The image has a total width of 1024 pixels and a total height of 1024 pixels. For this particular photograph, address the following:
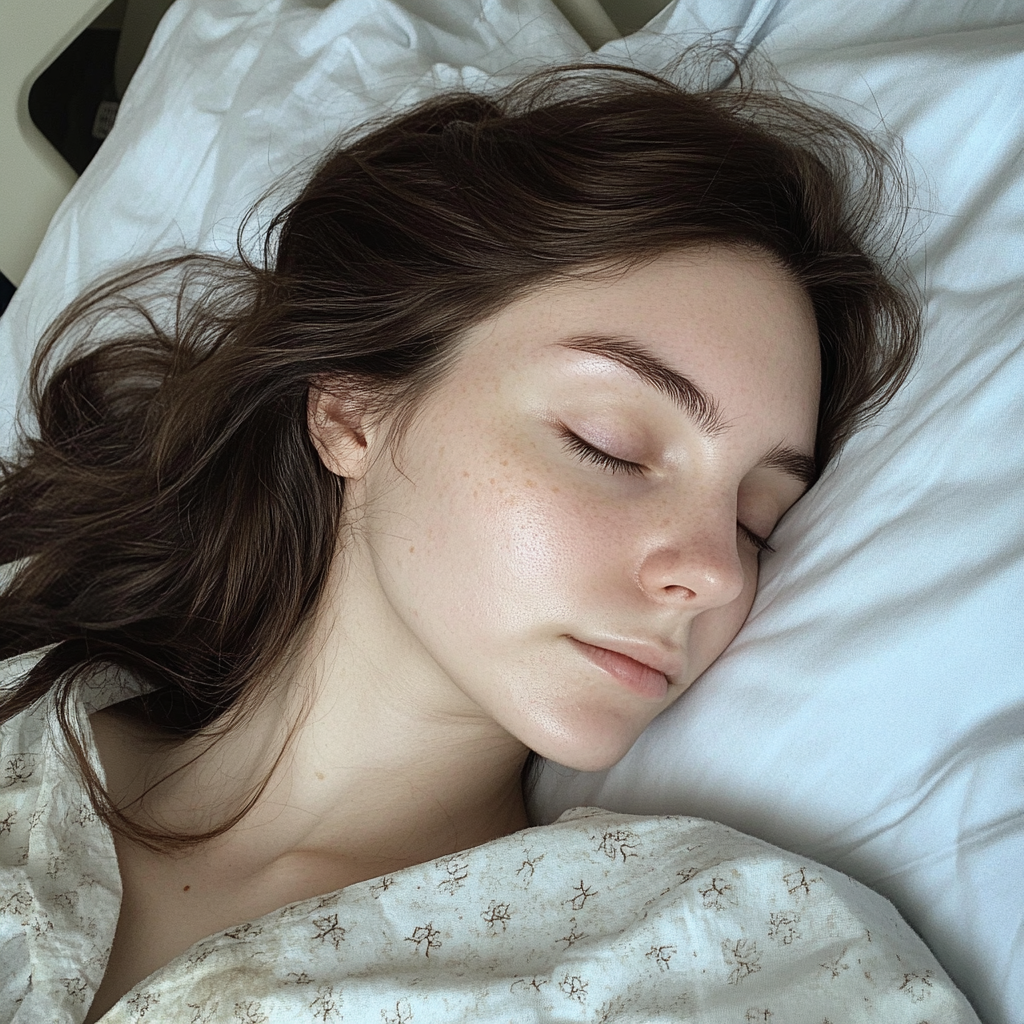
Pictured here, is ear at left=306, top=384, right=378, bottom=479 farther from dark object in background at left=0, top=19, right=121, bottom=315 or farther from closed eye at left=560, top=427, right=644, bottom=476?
dark object in background at left=0, top=19, right=121, bottom=315

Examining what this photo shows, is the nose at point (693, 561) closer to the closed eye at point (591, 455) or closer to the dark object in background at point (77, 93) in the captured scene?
the closed eye at point (591, 455)

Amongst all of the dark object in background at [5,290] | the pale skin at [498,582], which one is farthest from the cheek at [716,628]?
the dark object in background at [5,290]

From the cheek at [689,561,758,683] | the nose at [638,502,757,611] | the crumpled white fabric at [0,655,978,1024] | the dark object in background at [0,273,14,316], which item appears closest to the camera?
the crumpled white fabric at [0,655,978,1024]

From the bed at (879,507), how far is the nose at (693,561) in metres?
0.13

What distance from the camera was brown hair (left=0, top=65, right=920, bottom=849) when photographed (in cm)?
109

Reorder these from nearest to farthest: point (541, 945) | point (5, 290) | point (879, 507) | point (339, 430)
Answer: point (541, 945) < point (879, 507) < point (339, 430) < point (5, 290)

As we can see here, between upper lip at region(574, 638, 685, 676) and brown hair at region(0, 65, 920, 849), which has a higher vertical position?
brown hair at region(0, 65, 920, 849)

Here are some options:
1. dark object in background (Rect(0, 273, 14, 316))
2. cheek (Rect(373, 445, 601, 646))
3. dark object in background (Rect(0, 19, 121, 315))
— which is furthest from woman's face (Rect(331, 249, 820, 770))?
dark object in background (Rect(0, 19, 121, 315))

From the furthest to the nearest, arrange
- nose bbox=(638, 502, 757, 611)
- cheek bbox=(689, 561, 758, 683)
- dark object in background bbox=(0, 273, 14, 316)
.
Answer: dark object in background bbox=(0, 273, 14, 316) < cheek bbox=(689, 561, 758, 683) < nose bbox=(638, 502, 757, 611)

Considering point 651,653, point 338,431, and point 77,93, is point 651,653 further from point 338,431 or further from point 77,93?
point 77,93

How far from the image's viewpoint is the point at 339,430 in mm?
1170

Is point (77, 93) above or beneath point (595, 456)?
above

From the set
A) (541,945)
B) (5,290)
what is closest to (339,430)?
(541,945)

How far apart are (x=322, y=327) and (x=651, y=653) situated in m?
0.55
